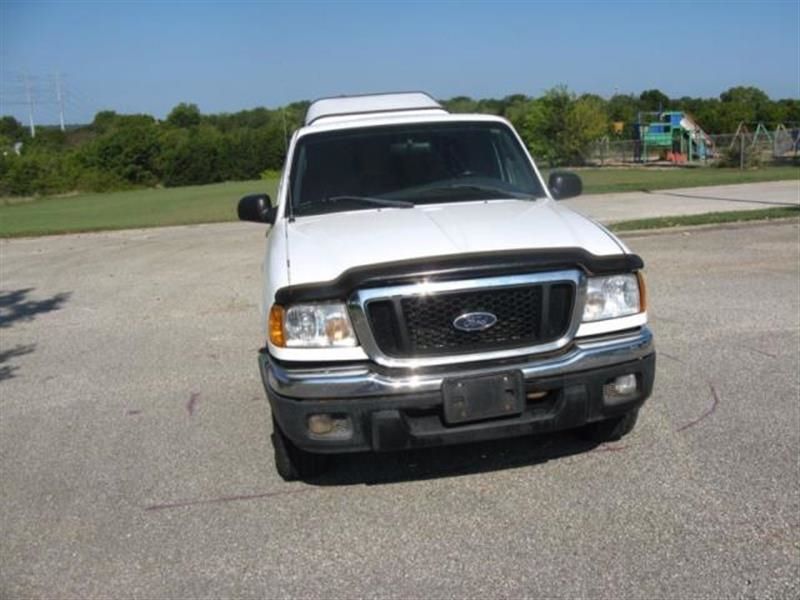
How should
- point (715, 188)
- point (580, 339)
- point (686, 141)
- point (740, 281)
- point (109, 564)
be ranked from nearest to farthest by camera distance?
1. point (109, 564)
2. point (580, 339)
3. point (740, 281)
4. point (715, 188)
5. point (686, 141)

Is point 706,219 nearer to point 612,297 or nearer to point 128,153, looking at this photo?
point 612,297

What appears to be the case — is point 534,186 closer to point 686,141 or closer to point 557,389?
point 557,389

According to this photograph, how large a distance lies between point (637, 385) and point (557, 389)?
0.44 m

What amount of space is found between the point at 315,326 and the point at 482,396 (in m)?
0.80

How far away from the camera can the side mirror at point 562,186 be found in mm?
5598

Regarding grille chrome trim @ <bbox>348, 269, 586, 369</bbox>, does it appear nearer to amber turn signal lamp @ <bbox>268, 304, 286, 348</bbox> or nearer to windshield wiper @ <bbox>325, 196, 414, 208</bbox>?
amber turn signal lamp @ <bbox>268, 304, 286, 348</bbox>

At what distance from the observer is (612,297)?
3.99 metres

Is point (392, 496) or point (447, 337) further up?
point (447, 337)

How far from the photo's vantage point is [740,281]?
29.9 ft

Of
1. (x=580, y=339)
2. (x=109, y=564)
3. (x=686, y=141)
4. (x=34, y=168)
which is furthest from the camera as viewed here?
(x=34, y=168)

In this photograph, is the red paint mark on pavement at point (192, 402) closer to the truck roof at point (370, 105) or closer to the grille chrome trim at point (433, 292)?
the truck roof at point (370, 105)

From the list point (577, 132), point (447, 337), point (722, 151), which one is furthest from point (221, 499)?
point (577, 132)

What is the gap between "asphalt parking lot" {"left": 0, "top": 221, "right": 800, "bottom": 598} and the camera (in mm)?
3383

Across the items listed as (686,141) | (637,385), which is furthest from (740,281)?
(686,141)
